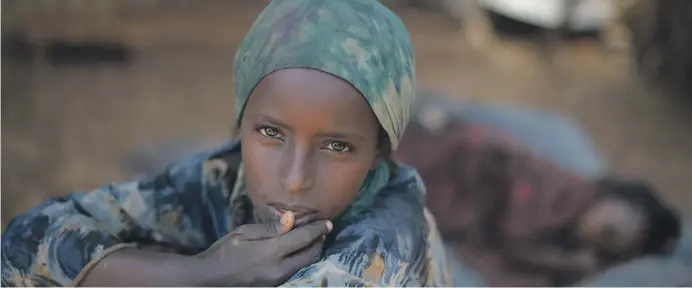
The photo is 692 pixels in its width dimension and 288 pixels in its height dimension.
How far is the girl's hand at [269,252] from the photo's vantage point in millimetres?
1012

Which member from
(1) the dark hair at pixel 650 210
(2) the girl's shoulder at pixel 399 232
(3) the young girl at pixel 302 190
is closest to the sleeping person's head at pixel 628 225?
(1) the dark hair at pixel 650 210

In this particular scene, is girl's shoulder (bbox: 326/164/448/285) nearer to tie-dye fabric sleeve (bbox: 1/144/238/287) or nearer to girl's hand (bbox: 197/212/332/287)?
girl's hand (bbox: 197/212/332/287)

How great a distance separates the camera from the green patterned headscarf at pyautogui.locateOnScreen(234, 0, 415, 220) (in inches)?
39.5

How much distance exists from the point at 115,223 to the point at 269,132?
34 centimetres

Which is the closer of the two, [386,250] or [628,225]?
[386,250]

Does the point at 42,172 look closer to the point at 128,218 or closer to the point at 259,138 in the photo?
the point at 128,218

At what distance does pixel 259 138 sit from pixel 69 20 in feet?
6.43

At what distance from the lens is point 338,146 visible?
40.4 inches

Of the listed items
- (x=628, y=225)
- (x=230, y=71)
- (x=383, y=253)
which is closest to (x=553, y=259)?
(x=628, y=225)

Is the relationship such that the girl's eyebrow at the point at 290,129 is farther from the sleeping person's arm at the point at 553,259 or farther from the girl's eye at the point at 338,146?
the sleeping person's arm at the point at 553,259

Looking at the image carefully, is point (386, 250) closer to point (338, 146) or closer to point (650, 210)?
point (338, 146)

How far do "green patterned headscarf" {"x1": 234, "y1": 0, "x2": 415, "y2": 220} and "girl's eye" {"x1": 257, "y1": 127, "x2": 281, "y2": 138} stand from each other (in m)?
0.06

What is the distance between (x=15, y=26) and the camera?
8.65ft

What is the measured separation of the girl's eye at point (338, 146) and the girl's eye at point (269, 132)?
0.07 m
